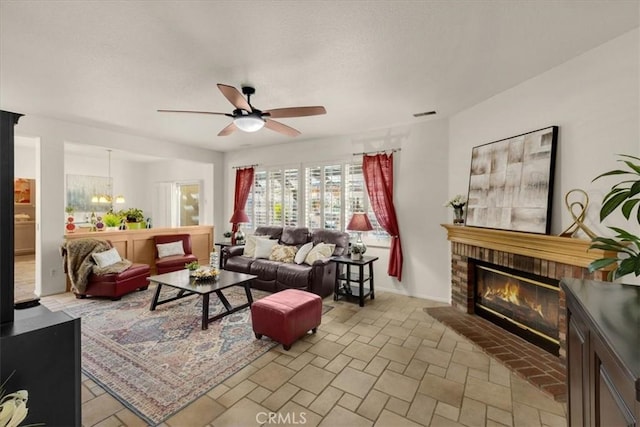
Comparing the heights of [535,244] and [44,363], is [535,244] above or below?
above

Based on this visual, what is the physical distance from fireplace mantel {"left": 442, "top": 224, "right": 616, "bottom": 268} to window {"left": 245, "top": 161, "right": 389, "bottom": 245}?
1633 millimetres

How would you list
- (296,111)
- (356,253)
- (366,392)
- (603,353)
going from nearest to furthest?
1. (603,353)
2. (366,392)
3. (296,111)
4. (356,253)

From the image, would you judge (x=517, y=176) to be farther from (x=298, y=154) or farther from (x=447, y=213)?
(x=298, y=154)

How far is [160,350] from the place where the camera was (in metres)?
2.79

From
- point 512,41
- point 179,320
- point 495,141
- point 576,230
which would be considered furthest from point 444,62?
point 179,320

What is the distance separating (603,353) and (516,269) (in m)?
2.34

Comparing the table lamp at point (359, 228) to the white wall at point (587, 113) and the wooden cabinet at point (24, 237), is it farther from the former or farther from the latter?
the wooden cabinet at point (24, 237)

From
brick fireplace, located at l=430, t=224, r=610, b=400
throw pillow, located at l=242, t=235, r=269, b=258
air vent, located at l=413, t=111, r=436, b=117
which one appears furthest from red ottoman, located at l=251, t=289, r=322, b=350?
air vent, located at l=413, t=111, r=436, b=117

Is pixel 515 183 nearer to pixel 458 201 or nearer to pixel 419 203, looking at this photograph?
pixel 458 201

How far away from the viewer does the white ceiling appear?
198 centimetres

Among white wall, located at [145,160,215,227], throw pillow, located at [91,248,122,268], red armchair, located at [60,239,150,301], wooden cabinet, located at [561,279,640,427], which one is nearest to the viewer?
wooden cabinet, located at [561,279,640,427]

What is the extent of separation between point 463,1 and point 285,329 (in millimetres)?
3030

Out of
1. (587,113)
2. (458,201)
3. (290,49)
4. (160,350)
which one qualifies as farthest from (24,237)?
(587,113)

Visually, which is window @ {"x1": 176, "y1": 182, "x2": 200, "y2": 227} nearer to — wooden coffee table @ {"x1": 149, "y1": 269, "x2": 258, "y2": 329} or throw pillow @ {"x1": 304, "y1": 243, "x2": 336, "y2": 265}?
wooden coffee table @ {"x1": 149, "y1": 269, "x2": 258, "y2": 329}
